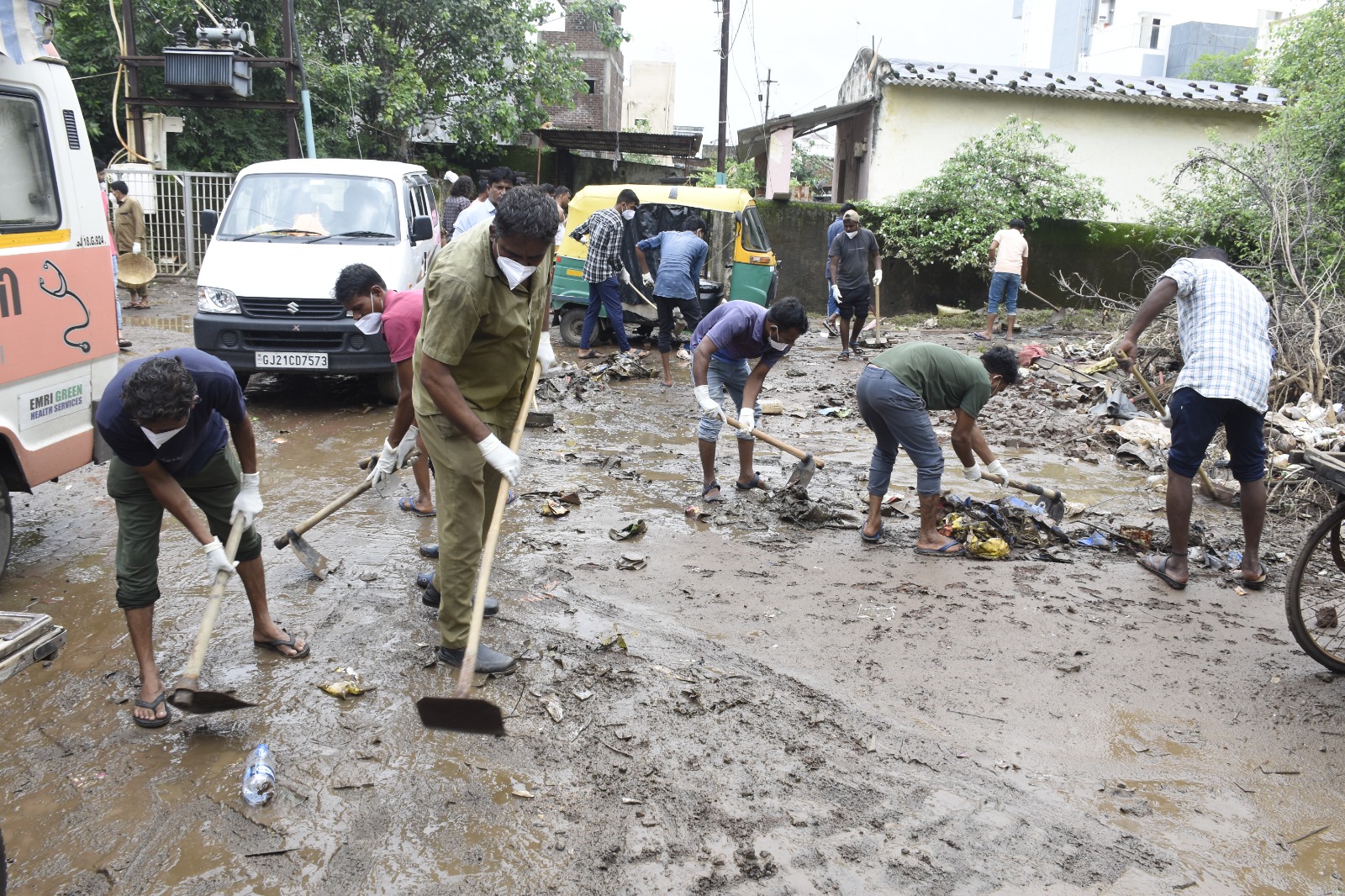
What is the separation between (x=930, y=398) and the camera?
17.7 feet

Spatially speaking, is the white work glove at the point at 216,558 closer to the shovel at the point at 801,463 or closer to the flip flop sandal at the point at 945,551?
the shovel at the point at 801,463

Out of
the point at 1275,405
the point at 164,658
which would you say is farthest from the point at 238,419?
the point at 1275,405

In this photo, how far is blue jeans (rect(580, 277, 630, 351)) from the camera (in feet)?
35.2

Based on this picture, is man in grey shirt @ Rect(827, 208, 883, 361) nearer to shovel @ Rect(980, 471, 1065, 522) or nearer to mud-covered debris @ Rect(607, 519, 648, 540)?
shovel @ Rect(980, 471, 1065, 522)

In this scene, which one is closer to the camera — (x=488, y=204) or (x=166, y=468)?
(x=166, y=468)

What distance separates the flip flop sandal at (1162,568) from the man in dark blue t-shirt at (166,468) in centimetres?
467

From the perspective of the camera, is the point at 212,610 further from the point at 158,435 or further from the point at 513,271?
the point at 513,271

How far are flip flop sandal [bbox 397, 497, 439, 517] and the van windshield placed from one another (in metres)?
3.45

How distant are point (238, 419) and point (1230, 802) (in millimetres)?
3849

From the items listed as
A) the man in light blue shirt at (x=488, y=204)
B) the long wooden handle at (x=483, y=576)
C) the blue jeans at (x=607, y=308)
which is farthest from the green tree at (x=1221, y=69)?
the long wooden handle at (x=483, y=576)

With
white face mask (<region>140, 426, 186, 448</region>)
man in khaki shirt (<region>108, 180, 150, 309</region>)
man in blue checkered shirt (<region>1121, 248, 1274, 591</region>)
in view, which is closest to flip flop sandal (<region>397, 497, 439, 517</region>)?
white face mask (<region>140, 426, 186, 448</region>)

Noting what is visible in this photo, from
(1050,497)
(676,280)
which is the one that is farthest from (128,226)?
(1050,497)

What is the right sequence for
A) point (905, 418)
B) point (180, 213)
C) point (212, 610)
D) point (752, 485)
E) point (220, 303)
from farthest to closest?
1. point (180, 213)
2. point (220, 303)
3. point (752, 485)
4. point (905, 418)
5. point (212, 610)

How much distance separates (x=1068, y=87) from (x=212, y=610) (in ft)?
61.7
